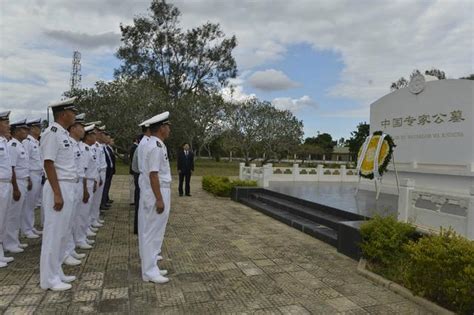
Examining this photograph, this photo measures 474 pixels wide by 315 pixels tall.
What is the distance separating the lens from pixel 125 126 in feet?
82.4

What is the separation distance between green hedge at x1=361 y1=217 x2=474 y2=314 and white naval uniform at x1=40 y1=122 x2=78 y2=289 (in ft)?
10.8

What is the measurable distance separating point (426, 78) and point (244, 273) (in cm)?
780

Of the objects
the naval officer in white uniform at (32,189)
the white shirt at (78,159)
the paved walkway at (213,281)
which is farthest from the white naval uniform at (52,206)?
the naval officer in white uniform at (32,189)

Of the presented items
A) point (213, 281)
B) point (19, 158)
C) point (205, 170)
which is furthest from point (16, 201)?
point (205, 170)

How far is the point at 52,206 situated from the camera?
3.56 m

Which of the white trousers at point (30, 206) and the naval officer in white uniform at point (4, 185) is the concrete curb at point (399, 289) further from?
the white trousers at point (30, 206)

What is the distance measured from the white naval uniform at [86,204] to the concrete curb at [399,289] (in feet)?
11.7

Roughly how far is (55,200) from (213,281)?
1.74 meters

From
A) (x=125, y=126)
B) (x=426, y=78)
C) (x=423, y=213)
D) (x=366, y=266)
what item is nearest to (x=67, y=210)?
(x=366, y=266)

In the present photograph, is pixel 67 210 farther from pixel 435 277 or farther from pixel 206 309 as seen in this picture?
pixel 435 277

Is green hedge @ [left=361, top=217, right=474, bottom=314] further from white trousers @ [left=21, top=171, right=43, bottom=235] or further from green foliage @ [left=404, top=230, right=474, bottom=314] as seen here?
white trousers @ [left=21, top=171, right=43, bottom=235]

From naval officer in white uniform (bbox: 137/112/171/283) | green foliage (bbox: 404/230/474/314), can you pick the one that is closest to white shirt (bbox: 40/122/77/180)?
naval officer in white uniform (bbox: 137/112/171/283)

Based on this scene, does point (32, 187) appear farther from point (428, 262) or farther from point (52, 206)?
point (428, 262)

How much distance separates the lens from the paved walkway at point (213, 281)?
331cm
